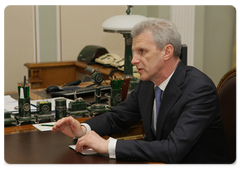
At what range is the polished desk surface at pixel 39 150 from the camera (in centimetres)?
171

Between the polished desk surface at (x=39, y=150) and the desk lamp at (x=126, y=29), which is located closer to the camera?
the polished desk surface at (x=39, y=150)

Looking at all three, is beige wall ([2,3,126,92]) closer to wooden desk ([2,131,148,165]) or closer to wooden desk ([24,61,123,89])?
wooden desk ([24,61,123,89])

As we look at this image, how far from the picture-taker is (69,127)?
2.01 metres

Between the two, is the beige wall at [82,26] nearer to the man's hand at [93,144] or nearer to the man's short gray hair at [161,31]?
the man's short gray hair at [161,31]

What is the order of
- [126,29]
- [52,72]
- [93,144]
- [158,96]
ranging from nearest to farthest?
1. [93,144]
2. [158,96]
3. [126,29]
4. [52,72]

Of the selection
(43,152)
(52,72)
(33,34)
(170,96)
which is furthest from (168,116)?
(33,34)

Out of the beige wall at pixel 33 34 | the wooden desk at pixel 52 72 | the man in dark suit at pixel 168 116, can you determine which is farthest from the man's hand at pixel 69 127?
the beige wall at pixel 33 34

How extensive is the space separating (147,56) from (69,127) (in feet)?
1.86

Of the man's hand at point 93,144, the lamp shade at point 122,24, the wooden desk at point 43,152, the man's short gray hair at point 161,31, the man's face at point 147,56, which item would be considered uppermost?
the lamp shade at point 122,24

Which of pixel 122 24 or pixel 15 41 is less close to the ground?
pixel 122 24

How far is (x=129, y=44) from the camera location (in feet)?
11.0

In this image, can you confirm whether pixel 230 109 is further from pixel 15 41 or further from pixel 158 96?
pixel 15 41

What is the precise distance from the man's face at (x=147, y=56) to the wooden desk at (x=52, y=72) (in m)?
3.09

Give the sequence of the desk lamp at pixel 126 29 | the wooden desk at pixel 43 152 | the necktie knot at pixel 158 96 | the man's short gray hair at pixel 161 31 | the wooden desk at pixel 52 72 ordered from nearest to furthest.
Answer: the wooden desk at pixel 43 152 → the man's short gray hair at pixel 161 31 → the necktie knot at pixel 158 96 → the desk lamp at pixel 126 29 → the wooden desk at pixel 52 72
